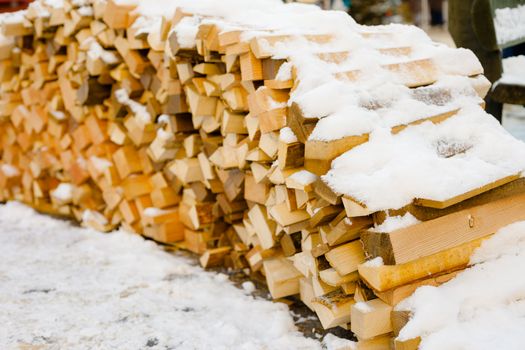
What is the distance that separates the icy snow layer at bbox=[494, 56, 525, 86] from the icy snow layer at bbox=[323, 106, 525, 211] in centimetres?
120

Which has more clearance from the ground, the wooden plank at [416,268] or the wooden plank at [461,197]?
the wooden plank at [461,197]

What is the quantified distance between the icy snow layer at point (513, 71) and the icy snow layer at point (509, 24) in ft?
0.66

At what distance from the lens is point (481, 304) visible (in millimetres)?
2059

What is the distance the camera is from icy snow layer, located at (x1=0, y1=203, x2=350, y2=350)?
2455mm

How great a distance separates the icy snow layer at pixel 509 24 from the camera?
356 centimetres

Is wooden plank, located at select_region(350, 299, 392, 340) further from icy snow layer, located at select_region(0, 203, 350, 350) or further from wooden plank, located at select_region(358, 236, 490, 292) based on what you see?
icy snow layer, located at select_region(0, 203, 350, 350)

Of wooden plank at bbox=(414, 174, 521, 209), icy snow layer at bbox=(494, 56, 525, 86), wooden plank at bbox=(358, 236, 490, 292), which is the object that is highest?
wooden plank at bbox=(414, 174, 521, 209)

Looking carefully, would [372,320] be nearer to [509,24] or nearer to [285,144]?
[285,144]

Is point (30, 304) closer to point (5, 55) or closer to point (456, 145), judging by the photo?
point (456, 145)

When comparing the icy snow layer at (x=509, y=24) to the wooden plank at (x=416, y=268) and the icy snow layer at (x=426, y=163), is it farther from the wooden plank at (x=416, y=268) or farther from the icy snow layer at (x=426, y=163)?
the wooden plank at (x=416, y=268)

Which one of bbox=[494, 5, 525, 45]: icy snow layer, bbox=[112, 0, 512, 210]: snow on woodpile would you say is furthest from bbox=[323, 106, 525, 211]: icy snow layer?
bbox=[494, 5, 525, 45]: icy snow layer

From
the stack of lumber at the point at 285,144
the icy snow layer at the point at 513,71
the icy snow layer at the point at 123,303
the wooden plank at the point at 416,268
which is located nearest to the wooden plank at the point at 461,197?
the stack of lumber at the point at 285,144

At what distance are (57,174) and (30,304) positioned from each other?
187cm

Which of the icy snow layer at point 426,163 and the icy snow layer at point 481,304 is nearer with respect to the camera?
the icy snow layer at point 481,304
